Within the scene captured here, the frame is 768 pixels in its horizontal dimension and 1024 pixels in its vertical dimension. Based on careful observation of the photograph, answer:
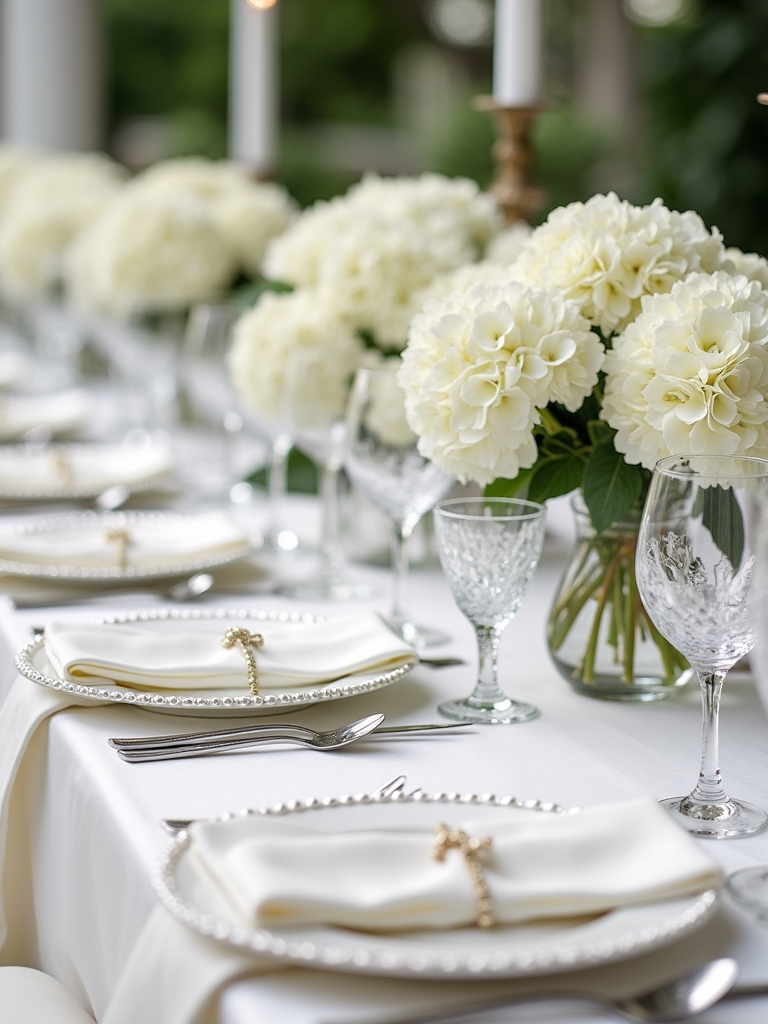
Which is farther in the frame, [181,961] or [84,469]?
[84,469]

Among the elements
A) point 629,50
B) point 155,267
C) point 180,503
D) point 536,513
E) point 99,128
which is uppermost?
point 629,50

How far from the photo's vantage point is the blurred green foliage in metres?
5.50

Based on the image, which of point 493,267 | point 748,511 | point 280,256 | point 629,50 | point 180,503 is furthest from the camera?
point 629,50

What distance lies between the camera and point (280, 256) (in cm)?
177

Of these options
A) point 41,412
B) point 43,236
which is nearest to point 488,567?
point 41,412

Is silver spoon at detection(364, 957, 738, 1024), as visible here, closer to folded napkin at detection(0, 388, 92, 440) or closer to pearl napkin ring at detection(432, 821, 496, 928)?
pearl napkin ring at detection(432, 821, 496, 928)

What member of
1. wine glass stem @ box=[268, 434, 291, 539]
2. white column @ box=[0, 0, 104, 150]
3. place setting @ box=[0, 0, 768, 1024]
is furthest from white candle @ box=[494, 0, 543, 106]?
white column @ box=[0, 0, 104, 150]

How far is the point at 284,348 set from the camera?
5.21 ft

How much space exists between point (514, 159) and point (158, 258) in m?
0.66

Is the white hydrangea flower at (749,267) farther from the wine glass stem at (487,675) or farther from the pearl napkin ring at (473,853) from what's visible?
the pearl napkin ring at (473,853)

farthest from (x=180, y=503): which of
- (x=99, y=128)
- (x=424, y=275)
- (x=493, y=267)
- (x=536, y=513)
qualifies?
(x=99, y=128)

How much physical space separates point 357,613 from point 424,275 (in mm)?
547

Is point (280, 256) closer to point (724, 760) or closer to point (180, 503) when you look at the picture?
point (180, 503)

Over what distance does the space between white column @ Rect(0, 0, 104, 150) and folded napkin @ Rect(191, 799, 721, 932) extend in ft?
19.5
